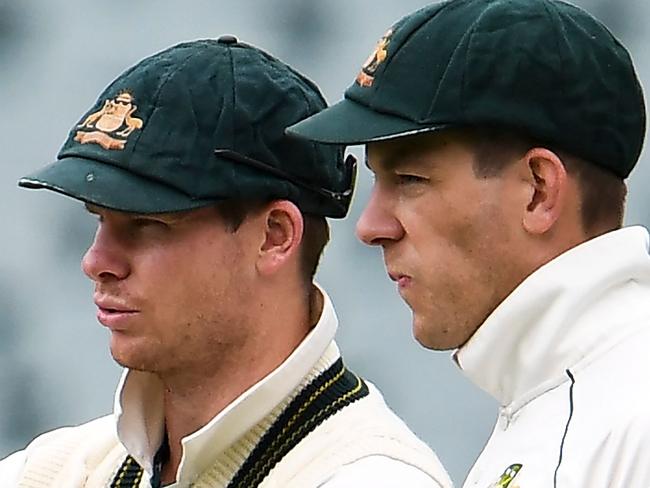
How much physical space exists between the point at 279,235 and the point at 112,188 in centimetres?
22

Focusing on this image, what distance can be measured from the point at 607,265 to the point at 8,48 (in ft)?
6.07

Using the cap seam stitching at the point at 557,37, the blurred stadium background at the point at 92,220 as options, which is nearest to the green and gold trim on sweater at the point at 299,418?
the cap seam stitching at the point at 557,37

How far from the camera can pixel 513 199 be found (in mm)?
1815

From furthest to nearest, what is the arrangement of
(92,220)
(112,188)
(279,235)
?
(92,220) < (279,235) < (112,188)

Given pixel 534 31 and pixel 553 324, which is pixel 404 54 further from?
pixel 553 324

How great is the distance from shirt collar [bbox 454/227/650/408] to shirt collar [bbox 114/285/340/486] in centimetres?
34

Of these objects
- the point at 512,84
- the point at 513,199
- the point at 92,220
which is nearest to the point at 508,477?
the point at 513,199

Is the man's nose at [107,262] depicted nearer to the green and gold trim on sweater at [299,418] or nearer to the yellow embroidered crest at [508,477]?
the green and gold trim on sweater at [299,418]

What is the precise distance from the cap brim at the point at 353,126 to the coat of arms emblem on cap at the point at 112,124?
224mm

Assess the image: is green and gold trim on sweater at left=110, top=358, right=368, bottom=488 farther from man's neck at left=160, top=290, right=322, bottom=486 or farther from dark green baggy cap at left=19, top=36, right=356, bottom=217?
dark green baggy cap at left=19, top=36, right=356, bottom=217

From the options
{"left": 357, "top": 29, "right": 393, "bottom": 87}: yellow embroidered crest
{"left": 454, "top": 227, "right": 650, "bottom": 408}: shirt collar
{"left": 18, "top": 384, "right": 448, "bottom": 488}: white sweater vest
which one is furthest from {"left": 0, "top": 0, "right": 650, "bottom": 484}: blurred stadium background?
{"left": 454, "top": 227, "right": 650, "bottom": 408}: shirt collar

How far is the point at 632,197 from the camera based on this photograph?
11.0ft

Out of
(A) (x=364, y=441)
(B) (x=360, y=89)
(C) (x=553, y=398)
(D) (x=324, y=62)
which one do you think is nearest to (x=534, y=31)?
(B) (x=360, y=89)

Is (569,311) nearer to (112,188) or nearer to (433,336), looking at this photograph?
(433,336)
